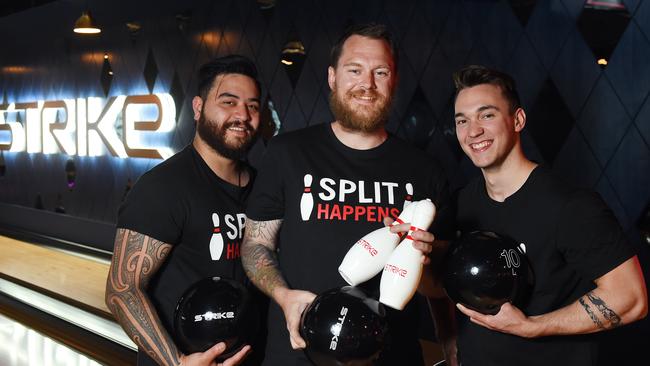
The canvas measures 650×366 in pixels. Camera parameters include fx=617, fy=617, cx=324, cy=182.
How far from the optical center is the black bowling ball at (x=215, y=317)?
147 cm

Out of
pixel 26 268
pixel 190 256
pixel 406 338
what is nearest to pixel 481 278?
pixel 406 338

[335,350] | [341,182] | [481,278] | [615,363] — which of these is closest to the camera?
[335,350]

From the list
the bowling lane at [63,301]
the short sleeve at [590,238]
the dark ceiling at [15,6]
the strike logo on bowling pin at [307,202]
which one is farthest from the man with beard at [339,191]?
the dark ceiling at [15,6]

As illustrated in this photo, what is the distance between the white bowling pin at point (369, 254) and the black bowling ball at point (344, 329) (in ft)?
0.16

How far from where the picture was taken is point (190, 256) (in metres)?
1.69

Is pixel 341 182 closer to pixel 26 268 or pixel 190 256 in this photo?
pixel 190 256

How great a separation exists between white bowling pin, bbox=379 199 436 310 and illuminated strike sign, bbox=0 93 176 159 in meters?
4.35

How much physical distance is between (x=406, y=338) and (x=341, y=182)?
426 millimetres

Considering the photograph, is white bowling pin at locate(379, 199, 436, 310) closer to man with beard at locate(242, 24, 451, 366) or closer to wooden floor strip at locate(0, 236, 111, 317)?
man with beard at locate(242, 24, 451, 366)

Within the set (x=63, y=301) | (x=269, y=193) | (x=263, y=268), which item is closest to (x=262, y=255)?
(x=263, y=268)

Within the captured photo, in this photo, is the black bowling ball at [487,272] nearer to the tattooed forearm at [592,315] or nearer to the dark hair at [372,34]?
the tattooed forearm at [592,315]

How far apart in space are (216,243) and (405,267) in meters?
0.60

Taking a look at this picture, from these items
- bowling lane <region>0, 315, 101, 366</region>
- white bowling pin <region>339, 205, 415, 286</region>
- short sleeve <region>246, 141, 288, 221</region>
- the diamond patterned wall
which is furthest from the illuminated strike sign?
white bowling pin <region>339, 205, 415, 286</region>

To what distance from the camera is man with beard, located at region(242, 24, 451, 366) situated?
151cm
